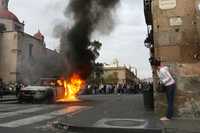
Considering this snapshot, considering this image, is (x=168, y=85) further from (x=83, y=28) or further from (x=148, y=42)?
(x=83, y=28)

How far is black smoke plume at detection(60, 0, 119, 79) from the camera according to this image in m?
24.8

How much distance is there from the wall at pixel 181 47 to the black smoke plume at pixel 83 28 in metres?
8.66

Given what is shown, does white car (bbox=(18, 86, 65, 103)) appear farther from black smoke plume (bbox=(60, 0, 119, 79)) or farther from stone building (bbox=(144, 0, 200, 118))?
stone building (bbox=(144, 0, 200, 118))

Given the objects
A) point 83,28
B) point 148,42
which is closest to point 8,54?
point 83,28

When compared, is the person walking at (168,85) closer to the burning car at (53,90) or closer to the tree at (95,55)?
the burning car at (53,90)

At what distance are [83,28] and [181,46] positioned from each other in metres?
16.2

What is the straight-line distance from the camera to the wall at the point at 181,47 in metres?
12.2

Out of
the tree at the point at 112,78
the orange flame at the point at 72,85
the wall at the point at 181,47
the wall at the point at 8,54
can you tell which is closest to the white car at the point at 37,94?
the orange flame at the point at 72,85

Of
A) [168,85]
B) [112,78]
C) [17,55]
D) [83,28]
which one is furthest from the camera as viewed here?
[112,78]

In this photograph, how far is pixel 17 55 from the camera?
61562mm

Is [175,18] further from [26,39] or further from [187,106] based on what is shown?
[26,39]

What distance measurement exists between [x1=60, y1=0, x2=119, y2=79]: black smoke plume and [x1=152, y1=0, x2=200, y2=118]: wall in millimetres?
8659

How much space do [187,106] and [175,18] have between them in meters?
2.71

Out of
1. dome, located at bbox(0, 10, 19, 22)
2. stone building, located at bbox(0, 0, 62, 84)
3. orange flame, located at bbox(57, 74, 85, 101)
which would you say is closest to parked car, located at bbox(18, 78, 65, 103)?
orange flame, located at bbox(57, 74, 85, 101)
